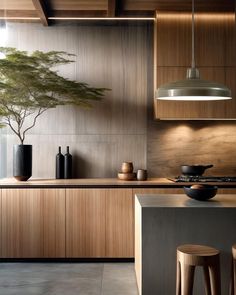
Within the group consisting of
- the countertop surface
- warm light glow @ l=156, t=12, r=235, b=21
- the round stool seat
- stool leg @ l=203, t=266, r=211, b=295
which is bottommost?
stool leg @ l=203, t=266, r=211, b=295

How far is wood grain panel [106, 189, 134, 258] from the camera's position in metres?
4.62

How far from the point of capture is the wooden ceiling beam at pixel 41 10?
453 cm

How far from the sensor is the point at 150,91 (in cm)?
536

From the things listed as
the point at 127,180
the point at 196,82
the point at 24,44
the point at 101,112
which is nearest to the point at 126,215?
the point at 127,180

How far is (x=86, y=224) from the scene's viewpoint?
4.63 m

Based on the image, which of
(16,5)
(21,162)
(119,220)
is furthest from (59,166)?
(16,5)

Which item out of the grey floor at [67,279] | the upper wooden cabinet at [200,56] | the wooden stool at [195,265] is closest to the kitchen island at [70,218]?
the grey floor at [67,279]

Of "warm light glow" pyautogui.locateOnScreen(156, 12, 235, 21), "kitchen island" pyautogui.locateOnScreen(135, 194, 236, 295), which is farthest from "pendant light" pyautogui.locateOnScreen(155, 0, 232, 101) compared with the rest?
"warm light glow" pyautogui.locateOnScreen(156, 12, 235, 21)

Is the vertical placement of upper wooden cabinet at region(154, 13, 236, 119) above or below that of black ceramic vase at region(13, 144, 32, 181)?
above

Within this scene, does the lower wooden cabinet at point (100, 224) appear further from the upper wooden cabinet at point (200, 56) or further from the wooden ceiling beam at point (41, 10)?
the wooden ceiling beam at point (41, 10)

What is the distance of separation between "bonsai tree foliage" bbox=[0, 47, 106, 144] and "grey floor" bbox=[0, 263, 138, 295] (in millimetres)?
1538

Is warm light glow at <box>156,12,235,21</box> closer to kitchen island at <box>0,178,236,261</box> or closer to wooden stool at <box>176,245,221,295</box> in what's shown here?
kitchen island at <box>0,178,236,261</box>

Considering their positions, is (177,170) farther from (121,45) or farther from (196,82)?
(196,82)

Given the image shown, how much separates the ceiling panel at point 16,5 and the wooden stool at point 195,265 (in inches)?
131
